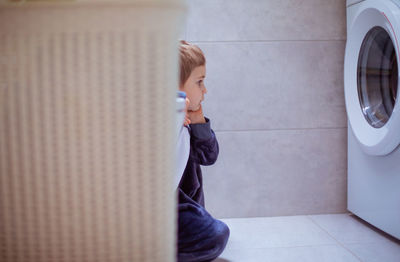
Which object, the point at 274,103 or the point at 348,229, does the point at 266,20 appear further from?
the point at 348,229

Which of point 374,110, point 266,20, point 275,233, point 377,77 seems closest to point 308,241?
point 275,233

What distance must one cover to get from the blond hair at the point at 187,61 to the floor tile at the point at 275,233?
560mm

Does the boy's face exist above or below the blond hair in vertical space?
below

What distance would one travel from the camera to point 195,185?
4.42ft

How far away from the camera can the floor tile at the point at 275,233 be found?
1363 mm

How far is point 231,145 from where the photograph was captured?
66.9 inches

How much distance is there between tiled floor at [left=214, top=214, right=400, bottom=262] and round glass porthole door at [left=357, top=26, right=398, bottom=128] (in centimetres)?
38

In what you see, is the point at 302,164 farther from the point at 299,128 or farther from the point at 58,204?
the point at 58,204

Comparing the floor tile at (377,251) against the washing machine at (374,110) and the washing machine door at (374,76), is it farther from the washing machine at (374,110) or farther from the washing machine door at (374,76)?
the washing machine door at (374,76)

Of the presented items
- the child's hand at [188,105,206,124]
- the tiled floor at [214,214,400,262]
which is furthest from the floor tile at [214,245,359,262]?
the child's hand at [188,105,206,124]

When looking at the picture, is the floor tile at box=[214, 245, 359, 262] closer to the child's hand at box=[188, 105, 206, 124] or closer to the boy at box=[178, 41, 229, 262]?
the boy at box=[178, 41, 229, 262]

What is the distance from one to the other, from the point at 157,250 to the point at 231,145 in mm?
1131

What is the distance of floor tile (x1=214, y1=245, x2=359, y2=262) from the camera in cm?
121

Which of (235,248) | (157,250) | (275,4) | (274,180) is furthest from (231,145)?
(157,250)
